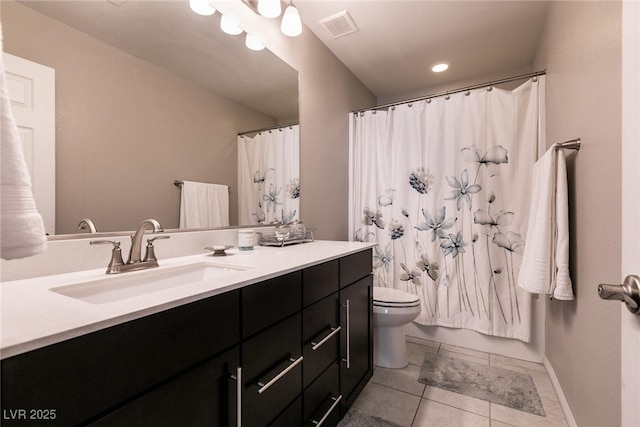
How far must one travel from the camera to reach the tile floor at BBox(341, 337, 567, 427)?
4.54 feet

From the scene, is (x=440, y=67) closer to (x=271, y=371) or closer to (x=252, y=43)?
(x=252, y=43)

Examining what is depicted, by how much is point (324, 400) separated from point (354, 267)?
61 cm

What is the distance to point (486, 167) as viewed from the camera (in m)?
2.03

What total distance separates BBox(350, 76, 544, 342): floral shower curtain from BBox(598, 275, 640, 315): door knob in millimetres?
1621

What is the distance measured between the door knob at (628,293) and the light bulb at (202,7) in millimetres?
1761

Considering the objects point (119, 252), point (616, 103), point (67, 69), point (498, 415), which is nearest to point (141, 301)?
point (119, 252)

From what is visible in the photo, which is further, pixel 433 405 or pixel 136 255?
pixel 433 405

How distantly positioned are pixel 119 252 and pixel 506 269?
2290 millimetres

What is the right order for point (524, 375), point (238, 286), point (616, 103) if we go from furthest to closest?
1. point (524, 375)
2. point (616, 103)
3. point (238, 286)

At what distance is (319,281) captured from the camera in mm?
1146

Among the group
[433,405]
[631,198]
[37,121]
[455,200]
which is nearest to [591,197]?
[631,198]

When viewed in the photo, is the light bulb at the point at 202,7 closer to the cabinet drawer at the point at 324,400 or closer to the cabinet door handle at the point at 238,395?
the cabinet door handle at the point at 238,395

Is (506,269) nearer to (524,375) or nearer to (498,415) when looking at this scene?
(524,375)

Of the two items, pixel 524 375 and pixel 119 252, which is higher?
pixel 119 252
